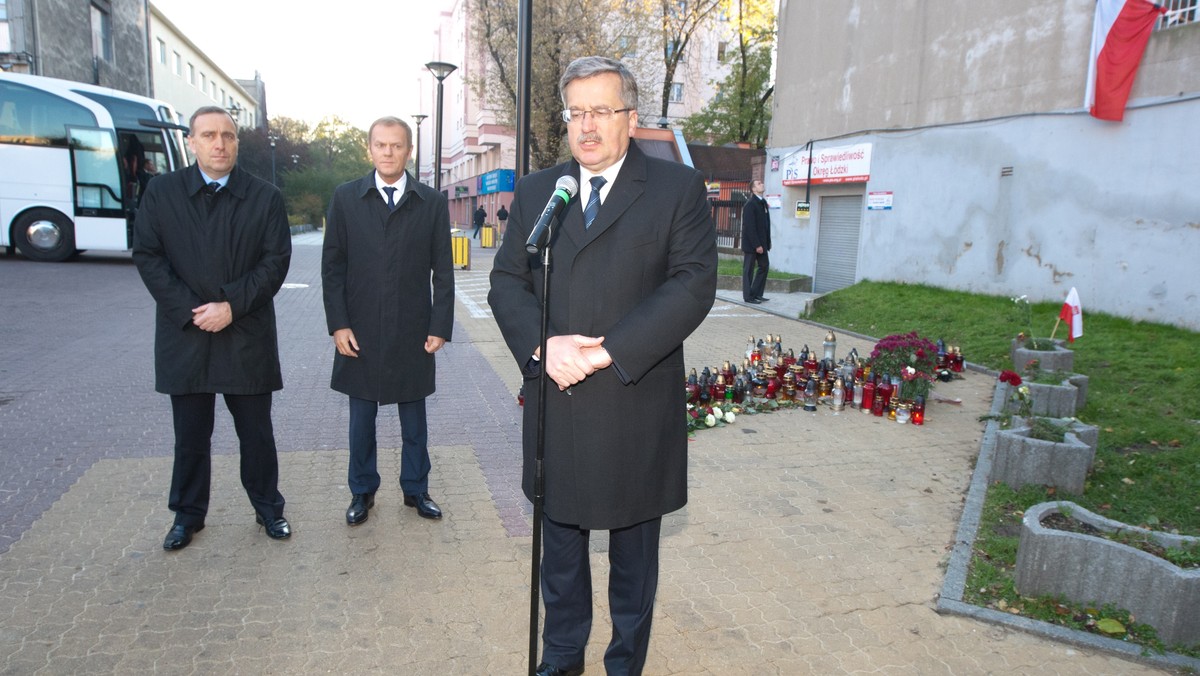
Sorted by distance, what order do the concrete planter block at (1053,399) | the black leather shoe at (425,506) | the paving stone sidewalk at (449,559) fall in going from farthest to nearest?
1. the concrete planter block at (1053,399)
2. the black leather shoe at (425,506)
3. the paving stone sidewalk at (449,559)

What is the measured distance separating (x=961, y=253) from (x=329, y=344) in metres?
11.1

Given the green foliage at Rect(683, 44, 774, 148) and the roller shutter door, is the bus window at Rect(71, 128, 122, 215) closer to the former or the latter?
the roller shutter door

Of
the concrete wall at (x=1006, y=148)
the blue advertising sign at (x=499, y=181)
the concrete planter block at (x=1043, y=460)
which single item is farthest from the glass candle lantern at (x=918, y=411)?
the blue advertising sign at (x=499, y=181)

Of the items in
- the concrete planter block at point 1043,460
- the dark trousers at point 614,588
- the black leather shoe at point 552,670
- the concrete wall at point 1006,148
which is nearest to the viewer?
the dark trousers at point 614,588

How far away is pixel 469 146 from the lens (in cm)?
5034

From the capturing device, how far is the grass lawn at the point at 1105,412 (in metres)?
3.82

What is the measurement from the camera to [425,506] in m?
4.34

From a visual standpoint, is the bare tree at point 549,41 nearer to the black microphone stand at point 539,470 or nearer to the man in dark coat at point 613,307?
the man in dark coat at point 613,307

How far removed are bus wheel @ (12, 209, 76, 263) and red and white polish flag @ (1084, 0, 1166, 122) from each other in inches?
820

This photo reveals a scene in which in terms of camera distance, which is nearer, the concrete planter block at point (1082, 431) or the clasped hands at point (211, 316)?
the clasped hands at point (211, 316)

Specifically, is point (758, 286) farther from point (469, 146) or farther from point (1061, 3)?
point (469, 146)

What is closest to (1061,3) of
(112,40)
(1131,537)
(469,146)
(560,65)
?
(1131,537)

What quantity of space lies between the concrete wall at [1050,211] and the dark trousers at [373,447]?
10434 mm

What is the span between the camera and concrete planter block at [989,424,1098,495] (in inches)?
183
